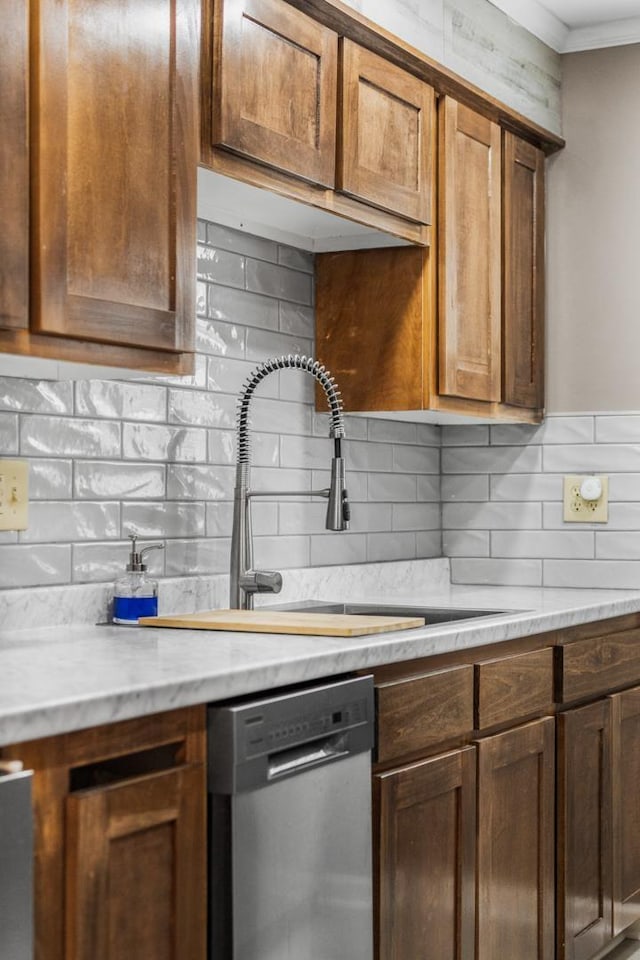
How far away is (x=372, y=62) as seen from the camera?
2828mm

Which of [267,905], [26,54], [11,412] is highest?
[26,54]

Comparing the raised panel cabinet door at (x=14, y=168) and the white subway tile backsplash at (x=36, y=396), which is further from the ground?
the raised panel cabinet door at (x=14, y=168)

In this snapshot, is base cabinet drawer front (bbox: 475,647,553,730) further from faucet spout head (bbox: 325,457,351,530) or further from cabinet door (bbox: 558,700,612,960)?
faucet spout head (bbox: 325,457,351,530)

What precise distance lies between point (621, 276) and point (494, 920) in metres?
1.96

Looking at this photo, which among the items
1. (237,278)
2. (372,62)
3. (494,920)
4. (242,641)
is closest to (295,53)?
(372,62)

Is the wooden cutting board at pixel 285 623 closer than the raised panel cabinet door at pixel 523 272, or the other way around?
the wooden cutting board at pixel 285 623

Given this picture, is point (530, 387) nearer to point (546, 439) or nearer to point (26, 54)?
point (546, 439)

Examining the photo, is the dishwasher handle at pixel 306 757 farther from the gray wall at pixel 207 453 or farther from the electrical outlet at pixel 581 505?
the electrical outlet at pixel 581 505

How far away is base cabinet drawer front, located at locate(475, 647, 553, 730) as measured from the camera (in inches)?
99.0

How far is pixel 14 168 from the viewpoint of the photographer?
6.01 feet


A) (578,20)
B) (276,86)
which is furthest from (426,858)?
(578,20)

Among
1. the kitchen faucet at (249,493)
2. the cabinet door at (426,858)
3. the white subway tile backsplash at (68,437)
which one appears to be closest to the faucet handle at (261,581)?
the kitchen faucet at (249,493)

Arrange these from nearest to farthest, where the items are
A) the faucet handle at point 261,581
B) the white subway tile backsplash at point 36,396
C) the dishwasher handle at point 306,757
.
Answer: the dishwasher handle at point 306,757
the white subway tile backsplash at point 36,396
the faucet handle at point 261,581

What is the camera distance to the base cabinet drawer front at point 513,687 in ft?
8.25
